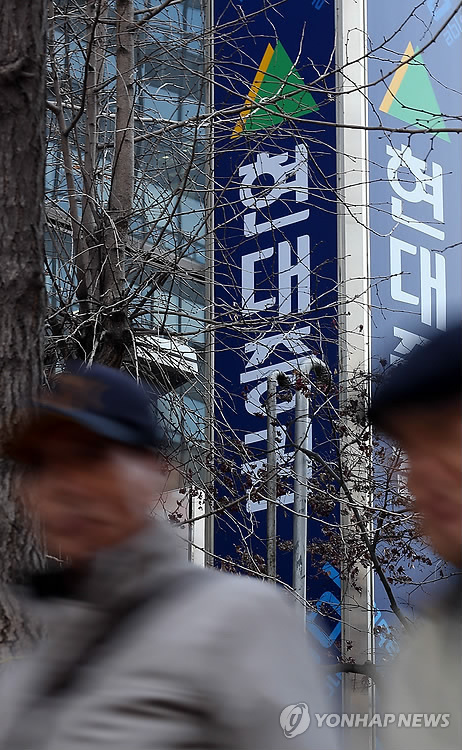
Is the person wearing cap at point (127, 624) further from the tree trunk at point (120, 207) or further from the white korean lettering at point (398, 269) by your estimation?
the white korean lettering at point (398, 269)

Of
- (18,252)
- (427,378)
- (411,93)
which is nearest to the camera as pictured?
(427,378)

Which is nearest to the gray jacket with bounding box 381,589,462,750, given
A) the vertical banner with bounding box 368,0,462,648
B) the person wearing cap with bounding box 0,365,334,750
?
the person wearing cap with bounding box 0,365,334,750

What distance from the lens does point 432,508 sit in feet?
4.79

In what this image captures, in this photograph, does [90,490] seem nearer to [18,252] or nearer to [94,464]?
[94,464]

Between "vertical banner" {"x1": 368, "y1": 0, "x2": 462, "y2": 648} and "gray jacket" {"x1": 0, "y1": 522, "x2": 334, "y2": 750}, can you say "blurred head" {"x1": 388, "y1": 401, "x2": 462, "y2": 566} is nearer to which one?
"gray jacket" {"x1": 0, "y1": 522, "x2": 334, "y2": 750}

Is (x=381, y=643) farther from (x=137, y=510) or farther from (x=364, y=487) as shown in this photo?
(x=137, y=510)

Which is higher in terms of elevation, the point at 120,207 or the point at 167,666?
the point at 120,207

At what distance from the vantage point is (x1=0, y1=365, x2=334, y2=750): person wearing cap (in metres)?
1.36

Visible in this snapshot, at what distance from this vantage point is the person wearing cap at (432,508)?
137 centimetres

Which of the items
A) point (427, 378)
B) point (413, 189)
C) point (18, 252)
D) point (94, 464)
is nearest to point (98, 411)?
point (94, 464)

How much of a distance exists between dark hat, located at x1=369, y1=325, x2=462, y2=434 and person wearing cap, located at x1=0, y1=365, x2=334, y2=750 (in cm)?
33

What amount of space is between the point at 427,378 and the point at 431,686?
42 centimetres

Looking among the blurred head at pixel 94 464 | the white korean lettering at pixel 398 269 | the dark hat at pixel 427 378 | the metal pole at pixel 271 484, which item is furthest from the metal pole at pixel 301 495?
the dark hat at pixel 427 378

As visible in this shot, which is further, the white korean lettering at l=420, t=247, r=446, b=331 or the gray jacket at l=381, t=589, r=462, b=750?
the white korean lettering at l=420, t=247, r=446, b=331
